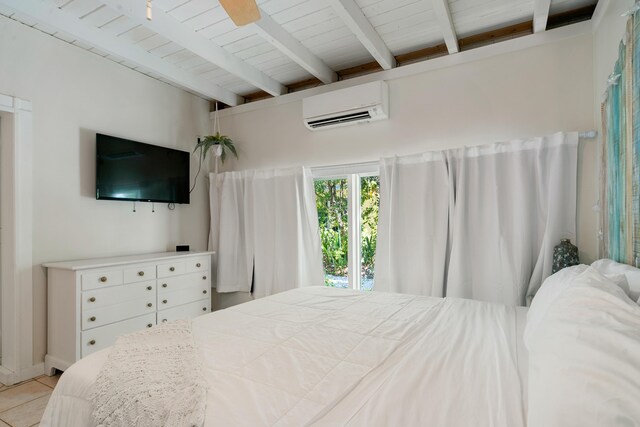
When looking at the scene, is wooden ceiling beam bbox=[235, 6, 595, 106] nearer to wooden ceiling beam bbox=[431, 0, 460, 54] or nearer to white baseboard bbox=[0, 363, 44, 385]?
wooden ceiling beam bbox=[431, 0, 460, 54]

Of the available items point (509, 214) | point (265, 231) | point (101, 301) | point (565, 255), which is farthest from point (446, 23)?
point (101, 301)

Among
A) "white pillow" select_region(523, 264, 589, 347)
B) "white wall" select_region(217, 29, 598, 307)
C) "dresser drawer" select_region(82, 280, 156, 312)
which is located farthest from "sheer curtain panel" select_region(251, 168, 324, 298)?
"white pillow" select_region(523, 264, 589, 347)

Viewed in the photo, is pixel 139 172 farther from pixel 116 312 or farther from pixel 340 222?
pixel 340 222

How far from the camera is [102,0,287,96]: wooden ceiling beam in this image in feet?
6.82

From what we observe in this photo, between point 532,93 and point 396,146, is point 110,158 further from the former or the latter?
point 532,93

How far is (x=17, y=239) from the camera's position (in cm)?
238

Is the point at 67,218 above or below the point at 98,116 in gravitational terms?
below

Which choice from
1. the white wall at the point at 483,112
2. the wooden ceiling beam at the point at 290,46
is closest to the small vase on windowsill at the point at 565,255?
the white wall at the point at 483,112

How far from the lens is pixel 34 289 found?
8.16ft

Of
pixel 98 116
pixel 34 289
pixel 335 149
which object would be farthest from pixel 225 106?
pixel 34 289

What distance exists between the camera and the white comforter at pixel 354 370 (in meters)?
0.87

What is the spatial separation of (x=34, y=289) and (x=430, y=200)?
3.18 meters

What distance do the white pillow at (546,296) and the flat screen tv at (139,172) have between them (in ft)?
10.3

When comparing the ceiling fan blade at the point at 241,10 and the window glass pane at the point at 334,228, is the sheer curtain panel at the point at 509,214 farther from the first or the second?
the ceiling fan blade at the point at 241,10
